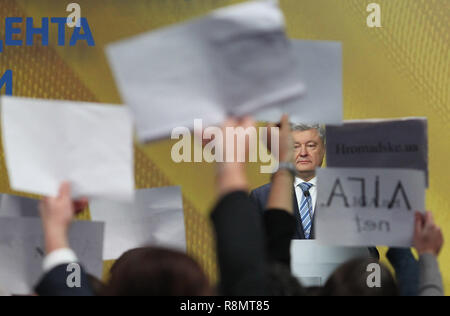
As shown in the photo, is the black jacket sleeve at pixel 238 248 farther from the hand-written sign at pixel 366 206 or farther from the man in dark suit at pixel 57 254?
the hand-written sign at pixel 366 206

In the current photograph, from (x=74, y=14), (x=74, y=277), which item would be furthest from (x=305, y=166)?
(x=74, y=277)

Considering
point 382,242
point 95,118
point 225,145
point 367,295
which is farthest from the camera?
point 382,242

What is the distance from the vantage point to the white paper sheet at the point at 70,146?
152 cm

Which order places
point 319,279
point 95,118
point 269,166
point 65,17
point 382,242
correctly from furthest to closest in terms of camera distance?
point 269,166 → point 65,17 → point 319,279 → point 382,242 → point 95,118

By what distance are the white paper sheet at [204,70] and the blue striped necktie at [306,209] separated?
142cm

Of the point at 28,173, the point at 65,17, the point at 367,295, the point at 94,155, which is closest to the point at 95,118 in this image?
the point at 94,155

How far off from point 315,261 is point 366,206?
58 centimetres

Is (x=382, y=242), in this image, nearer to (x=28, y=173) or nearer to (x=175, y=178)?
(x=28, y=173)

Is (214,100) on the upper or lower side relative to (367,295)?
upper

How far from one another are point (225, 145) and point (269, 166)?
77.6 inches

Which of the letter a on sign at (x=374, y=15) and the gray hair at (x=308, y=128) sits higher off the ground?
the letter a on sign at (x=374, y=15)

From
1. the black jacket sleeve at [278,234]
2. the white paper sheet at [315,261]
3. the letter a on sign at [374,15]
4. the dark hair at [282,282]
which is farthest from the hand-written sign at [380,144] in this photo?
the letter a on sign at [374,15]

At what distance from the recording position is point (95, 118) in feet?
5.10

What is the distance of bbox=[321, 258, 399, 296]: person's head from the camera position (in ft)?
4.82
